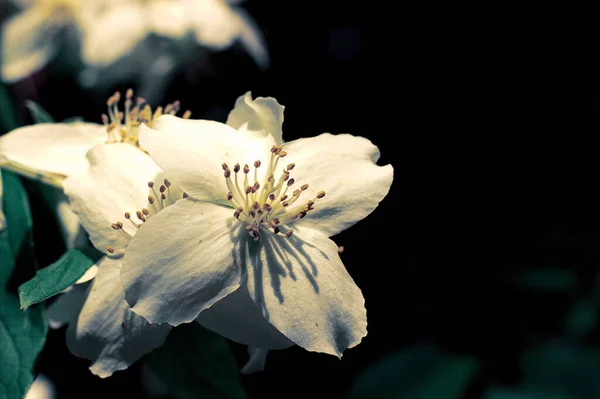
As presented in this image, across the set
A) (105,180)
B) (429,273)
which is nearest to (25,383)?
(105,180)

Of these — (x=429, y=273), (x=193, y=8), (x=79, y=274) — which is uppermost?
(x=193, y=8)

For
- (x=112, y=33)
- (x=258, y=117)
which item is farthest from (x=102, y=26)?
(x=258, y=117)

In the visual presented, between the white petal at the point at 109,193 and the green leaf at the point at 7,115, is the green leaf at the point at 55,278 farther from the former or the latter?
the green leaf at the point at 7,115

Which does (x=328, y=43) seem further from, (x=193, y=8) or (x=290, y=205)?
(x=290, y=205)

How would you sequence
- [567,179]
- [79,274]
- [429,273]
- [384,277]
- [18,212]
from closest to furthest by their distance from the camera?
[79,274], [18,212], [384,277], [429,273], [567,179]

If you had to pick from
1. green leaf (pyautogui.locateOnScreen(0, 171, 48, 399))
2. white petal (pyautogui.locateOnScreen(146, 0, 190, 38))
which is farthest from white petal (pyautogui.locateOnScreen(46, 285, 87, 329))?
white petal (pyautogui.locateOnScreen(146, 0, 190, 38))

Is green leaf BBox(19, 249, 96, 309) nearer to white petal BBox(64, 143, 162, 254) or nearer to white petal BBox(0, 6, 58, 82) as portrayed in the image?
white petal BBox(64, 143, 162, 254)

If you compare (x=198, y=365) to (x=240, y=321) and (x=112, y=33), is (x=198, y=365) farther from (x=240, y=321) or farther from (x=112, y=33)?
(x=112, y=33)
